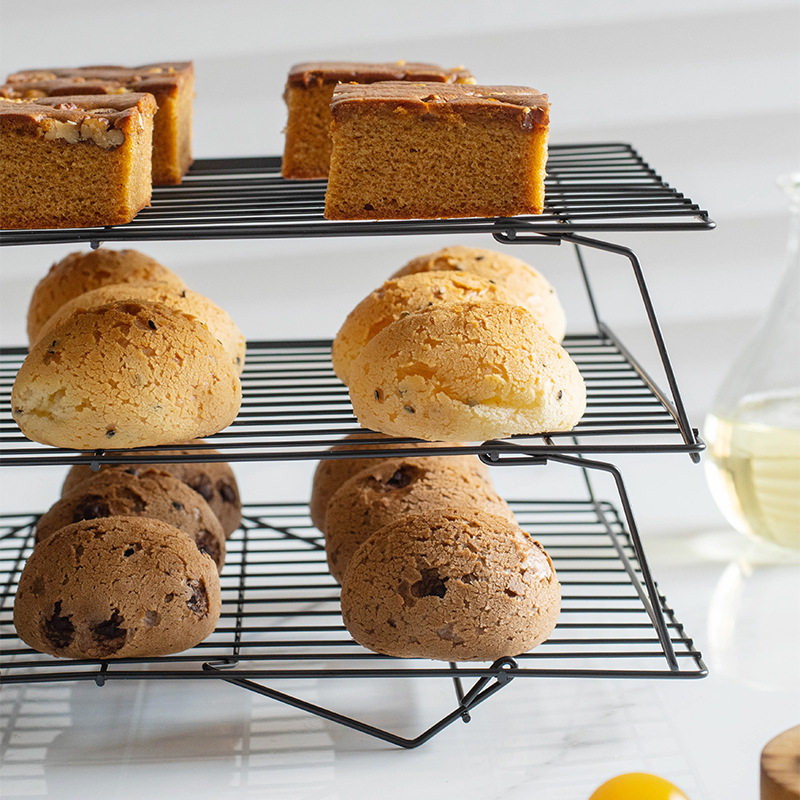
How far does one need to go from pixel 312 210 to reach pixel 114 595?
0.46m

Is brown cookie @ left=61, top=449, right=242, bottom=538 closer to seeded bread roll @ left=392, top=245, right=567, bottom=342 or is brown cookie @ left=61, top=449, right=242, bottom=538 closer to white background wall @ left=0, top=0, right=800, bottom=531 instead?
seeded bread roll @ left=392, top=245, right=567, bottom=342

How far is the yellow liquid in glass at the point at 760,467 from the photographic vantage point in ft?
5.45

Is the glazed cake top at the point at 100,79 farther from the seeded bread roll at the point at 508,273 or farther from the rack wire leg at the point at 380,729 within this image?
the rack wire leg at the point at 380,729

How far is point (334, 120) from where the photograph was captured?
1230 millimetres

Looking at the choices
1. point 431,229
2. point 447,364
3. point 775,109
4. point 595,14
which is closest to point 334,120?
point 431,229

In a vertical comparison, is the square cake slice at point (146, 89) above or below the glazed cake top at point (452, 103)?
below

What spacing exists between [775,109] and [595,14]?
1.25ft

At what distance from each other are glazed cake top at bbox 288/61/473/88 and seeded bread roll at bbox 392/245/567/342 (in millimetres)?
246

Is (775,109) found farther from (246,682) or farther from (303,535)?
(246,682)

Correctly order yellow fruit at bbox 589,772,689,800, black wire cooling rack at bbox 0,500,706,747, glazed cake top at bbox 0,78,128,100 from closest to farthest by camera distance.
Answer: yellow fruit at bbox 589,772,689,800 < black wire cooling rack at bbox 0,500,706,747 < glazed cake top at bbox 0,78,128,100

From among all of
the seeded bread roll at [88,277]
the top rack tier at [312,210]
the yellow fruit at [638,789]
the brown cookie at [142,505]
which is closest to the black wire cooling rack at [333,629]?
the brown cookie at [142,505]

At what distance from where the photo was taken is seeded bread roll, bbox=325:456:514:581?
56.9 inches

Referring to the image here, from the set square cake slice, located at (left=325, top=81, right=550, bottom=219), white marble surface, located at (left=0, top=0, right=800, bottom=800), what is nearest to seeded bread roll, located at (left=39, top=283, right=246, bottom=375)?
square cake slice, located at (left=325, top=81, right=550, bottom=219)

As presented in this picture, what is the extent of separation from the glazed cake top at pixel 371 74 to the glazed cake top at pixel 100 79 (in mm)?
158
